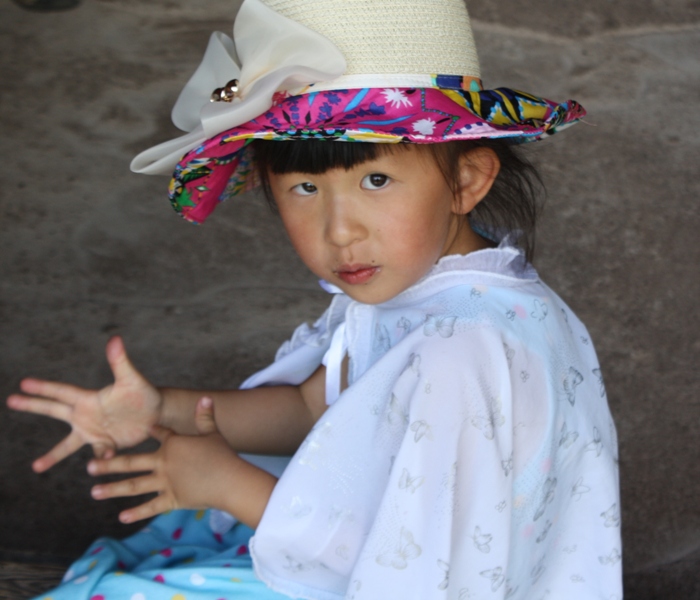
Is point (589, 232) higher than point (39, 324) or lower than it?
higher

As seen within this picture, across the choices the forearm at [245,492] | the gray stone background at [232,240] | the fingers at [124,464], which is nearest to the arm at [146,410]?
the fingers at [124,464]

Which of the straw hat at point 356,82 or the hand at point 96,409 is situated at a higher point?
the straw hat at point 356,82

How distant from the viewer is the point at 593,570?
1542 millimetres

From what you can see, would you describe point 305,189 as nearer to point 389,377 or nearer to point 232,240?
point 389,377

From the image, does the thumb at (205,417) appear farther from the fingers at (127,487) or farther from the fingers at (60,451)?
the fingers at (60,451)

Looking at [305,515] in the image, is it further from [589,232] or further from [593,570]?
[589,232]

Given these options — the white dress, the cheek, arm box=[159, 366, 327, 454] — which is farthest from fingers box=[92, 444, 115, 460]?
the cheek

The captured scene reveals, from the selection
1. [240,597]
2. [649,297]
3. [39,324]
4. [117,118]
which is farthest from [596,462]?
[117,118]

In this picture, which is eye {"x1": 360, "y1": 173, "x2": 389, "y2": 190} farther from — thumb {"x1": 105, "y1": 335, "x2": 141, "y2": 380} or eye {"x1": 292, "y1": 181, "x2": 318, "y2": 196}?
thumb {"x1": 105, "y1": 335, "x2": 141, "y2": 380}

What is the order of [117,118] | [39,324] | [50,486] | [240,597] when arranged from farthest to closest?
[117,118], [39,324], [50,486], [240,597]

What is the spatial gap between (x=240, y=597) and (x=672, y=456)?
4.91 feet

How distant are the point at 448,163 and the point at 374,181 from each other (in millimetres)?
151

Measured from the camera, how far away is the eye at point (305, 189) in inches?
58.5

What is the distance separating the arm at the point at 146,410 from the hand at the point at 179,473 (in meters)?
0.15
